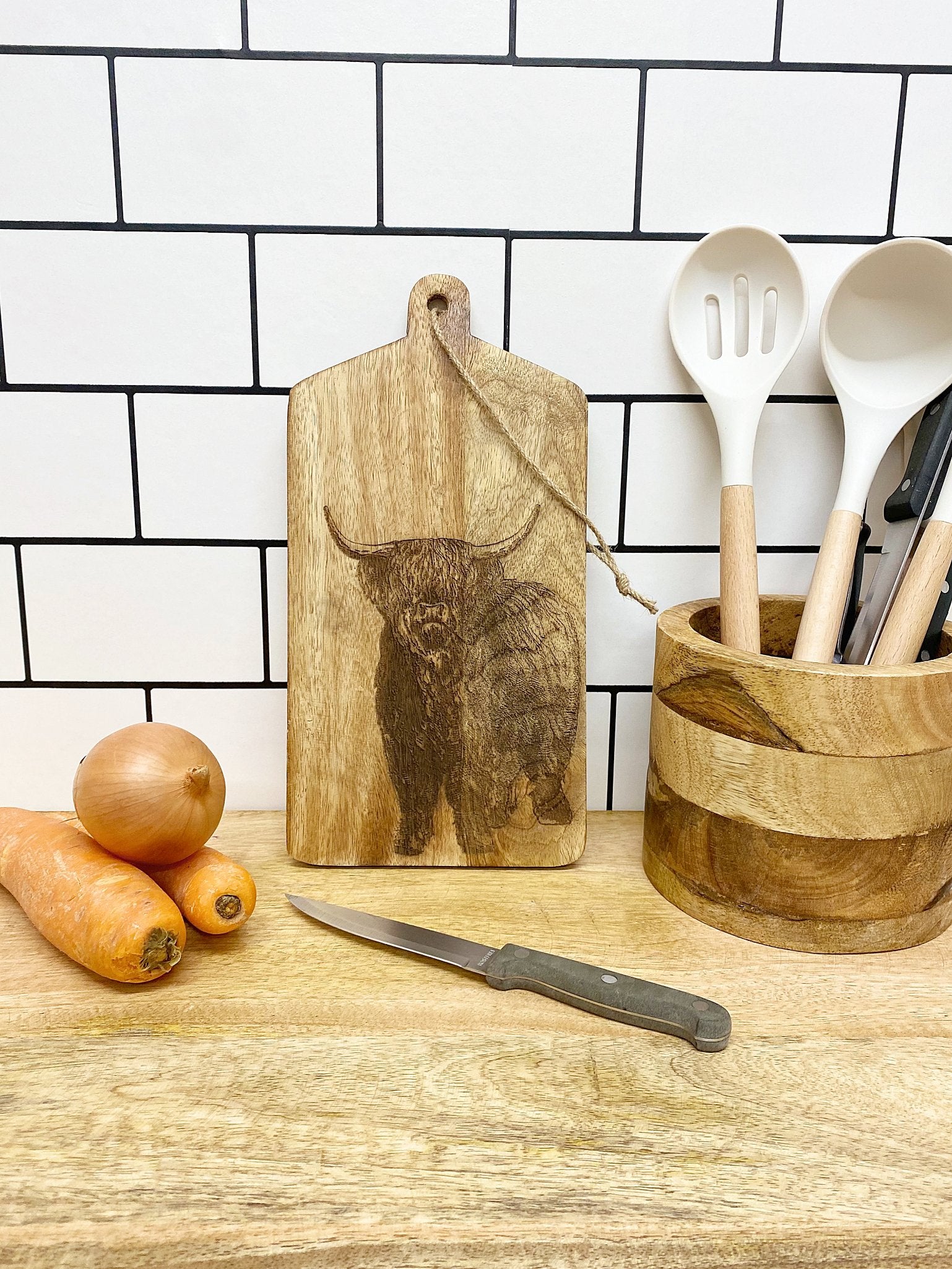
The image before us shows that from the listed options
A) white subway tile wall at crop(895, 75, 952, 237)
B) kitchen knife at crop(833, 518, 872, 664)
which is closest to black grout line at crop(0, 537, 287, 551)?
kitchen knife at crop(833, 518, 872, 664)

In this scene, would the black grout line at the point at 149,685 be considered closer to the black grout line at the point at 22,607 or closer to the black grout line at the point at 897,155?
the black grout line at the point at 22,607

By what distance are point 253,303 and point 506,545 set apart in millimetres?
256

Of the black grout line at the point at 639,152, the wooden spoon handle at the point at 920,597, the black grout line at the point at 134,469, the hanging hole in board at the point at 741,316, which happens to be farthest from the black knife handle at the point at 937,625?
the black grout line at the point at 134,469

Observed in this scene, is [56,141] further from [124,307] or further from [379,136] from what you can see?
[379,136]

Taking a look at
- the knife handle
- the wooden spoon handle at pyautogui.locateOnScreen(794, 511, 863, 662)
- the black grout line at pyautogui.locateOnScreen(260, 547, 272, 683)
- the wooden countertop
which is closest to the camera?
the wooden countertop

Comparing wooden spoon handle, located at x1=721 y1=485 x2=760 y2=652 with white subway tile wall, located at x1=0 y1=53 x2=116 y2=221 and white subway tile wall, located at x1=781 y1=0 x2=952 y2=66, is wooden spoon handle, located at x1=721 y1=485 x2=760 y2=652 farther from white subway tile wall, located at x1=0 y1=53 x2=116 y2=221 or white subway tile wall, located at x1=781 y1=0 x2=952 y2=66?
white subway tile wall, located at x1=0 y1=53 x2=116 y2=221

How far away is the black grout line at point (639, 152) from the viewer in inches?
23.6

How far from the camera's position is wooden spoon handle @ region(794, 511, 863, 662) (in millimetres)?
567

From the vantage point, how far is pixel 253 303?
0.62 meters

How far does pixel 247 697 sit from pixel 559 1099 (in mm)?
396

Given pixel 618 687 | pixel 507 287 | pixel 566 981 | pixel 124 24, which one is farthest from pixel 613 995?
pixel 124 24

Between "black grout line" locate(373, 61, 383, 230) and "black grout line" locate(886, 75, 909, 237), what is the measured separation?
14.5 inches

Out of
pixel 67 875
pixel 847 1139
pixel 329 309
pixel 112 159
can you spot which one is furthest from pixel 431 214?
pixel 847 1139

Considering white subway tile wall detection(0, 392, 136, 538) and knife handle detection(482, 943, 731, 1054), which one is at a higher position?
white subway tile wall detection(0, 392, 136, 538)
